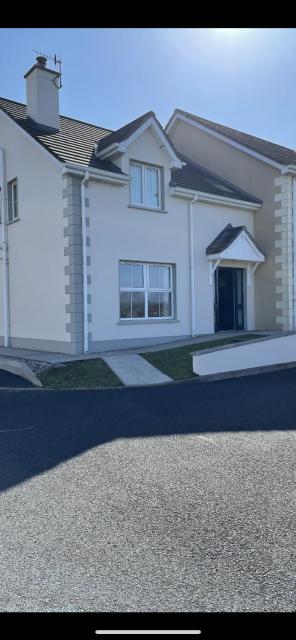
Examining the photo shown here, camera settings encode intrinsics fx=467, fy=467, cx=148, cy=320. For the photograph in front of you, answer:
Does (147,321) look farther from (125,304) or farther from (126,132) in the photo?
(126,132)

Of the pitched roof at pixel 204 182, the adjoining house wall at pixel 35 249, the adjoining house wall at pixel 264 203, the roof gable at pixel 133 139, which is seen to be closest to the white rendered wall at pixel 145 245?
the roof gable at pixel 133 139

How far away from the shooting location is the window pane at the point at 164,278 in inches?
555

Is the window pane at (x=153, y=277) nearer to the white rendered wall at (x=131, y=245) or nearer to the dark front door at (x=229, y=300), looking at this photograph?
the white rendered wall at (x=131, y=245)

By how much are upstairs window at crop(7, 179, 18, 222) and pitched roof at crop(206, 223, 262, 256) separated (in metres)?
6.32

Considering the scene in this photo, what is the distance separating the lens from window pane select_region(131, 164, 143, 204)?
13.5 metres

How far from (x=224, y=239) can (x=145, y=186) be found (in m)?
3.19

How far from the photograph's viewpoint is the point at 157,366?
34.9ft

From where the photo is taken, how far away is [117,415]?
7000 mm

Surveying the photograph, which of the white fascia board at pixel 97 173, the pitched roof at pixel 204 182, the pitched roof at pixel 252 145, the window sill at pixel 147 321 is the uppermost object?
the pitched roof at pixel 252 145

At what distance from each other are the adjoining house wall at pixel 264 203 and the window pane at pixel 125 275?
216 inches

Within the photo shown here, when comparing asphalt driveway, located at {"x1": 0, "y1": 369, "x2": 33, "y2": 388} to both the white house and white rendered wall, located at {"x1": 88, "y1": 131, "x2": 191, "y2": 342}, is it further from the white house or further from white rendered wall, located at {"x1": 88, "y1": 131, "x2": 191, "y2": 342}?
white rendered wall, located at {"x1": 88, "y1": 131, "x2": 191, "y2": 342}

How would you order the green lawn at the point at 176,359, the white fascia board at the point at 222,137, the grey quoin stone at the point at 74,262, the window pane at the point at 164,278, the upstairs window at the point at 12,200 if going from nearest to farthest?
the green lawn at the point at 176,359 < the grey quoin stone at the point at 74,262 < the window pane at the point at 164,278 < the upstairs window at the point at 12,200 < the white fascia board at the point at 222,137

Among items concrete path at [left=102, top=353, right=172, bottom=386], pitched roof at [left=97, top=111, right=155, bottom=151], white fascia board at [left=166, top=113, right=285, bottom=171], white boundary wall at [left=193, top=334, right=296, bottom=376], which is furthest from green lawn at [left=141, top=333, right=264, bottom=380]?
white fascia board at [left=166, top=113, right=285, bottom=171]
